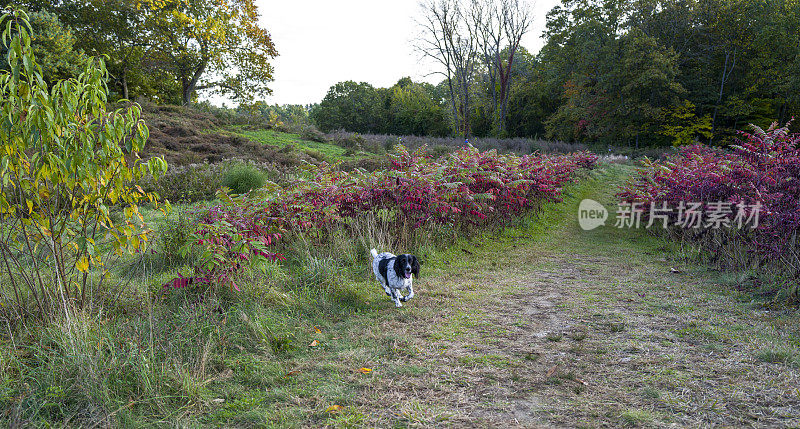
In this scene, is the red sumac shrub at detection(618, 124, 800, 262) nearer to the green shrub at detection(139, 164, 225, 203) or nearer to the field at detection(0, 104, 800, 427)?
the field at detection(0, 104, 800, 427)

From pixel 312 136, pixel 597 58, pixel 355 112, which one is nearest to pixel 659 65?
pixel 597 58

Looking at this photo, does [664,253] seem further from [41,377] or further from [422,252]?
[41,377]

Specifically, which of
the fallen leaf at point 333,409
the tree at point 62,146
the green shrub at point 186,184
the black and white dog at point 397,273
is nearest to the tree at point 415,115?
the green shrub at point 186,184

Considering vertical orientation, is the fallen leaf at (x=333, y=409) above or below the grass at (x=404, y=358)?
below

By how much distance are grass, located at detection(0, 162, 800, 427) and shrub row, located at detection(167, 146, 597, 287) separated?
1.58 feet

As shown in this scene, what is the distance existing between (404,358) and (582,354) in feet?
4.84

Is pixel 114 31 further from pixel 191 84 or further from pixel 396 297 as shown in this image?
pixel 396 297

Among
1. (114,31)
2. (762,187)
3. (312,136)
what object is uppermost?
(114,31)

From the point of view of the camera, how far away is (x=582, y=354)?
11.6ft

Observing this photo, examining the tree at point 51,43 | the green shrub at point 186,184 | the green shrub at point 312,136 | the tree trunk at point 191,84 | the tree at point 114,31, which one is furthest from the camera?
the tree trunk at point 191,84

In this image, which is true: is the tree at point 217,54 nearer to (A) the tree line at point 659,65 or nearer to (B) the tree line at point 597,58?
(B) the tree line at point 597,58

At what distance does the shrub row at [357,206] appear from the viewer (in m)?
4.27

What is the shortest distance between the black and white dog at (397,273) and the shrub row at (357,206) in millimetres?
1153

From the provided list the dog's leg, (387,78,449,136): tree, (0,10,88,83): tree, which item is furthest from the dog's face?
(387,78,449,136): tree
